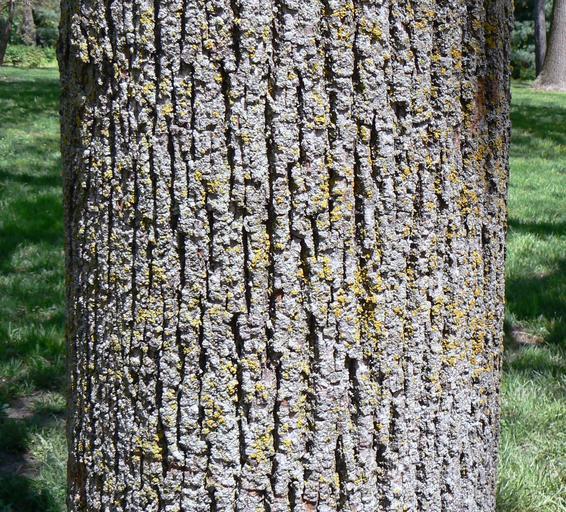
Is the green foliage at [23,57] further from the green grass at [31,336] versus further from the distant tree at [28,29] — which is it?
the green grass at [31,336]

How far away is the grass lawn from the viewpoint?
3127mm

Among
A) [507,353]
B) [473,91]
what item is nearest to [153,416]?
[473,91]

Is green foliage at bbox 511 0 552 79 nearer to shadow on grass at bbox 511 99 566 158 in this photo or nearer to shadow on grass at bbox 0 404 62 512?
shadow on grass at bbox 511 99 566 158

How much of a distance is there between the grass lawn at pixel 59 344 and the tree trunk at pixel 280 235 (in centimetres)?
162

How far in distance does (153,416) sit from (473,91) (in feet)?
3.02

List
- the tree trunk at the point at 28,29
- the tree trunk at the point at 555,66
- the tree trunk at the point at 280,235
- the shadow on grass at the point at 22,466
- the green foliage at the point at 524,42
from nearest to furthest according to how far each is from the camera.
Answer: the tree trunk at the point at 280,235, the shadow on grass at the point at 22,466, the tree trunk at the point at 555,66, the tree trunk at the point at 28,29, the green foliage at the point at 524,42

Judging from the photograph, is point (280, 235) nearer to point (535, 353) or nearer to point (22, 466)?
point (22, 466)

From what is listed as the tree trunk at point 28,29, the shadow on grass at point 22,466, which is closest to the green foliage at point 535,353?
the shadow on grass at point 22,466

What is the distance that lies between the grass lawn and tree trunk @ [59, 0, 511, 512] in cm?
162

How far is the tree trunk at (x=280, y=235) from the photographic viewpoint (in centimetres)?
146

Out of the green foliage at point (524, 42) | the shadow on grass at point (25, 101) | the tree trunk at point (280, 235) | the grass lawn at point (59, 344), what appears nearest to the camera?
the tree trunk at point (280, 235)

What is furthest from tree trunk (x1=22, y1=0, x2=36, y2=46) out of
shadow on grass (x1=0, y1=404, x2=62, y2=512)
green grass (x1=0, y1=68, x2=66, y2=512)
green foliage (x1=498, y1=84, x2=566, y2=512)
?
shadow on grass (x1=0, y1=404, x2=62, y2=512)

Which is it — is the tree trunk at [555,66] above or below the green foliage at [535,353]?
above

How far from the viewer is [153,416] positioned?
1.57 m
